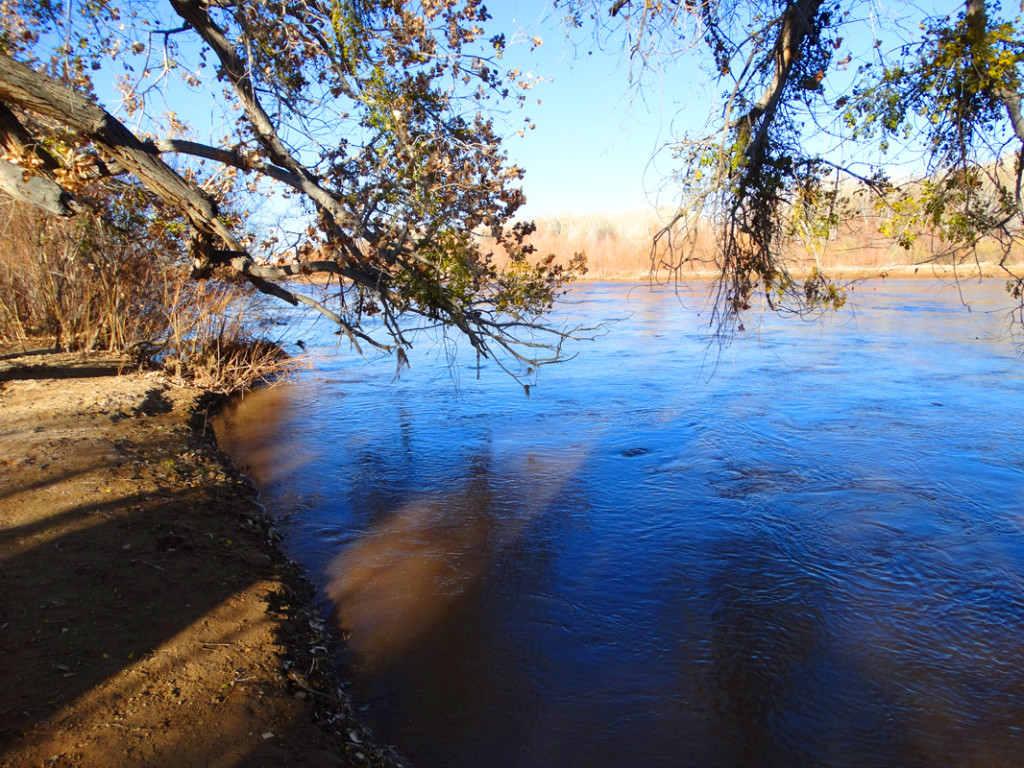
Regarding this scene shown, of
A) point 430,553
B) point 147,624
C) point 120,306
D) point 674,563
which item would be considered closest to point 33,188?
point 147,624

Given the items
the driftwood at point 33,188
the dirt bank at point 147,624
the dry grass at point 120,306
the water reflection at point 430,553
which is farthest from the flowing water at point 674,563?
the driftwood at point 33,188

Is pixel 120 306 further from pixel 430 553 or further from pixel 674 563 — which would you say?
pixel 674 563

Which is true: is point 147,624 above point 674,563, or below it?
above

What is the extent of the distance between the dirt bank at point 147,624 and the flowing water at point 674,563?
2.38ft

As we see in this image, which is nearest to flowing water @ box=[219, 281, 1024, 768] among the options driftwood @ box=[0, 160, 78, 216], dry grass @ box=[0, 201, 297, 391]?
dry grass @ box=[0, 201, 297, 391]

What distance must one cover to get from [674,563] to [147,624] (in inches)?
202

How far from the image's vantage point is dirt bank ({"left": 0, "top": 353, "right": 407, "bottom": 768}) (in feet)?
12.6

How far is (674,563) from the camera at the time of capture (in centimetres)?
755

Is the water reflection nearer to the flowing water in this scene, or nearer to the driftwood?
the flowing water

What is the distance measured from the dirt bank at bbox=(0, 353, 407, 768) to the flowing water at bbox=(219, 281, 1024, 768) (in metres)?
0.73

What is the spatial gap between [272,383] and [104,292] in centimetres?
427

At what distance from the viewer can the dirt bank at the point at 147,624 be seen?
385cm

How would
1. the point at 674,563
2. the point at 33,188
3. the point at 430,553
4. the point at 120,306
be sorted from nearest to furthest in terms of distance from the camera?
the point at 33,188 < the point at 674,563 < the point at 430,553 < the point at 120,306

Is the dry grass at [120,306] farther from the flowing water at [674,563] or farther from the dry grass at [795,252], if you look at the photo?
the dry grass at [795,252]
